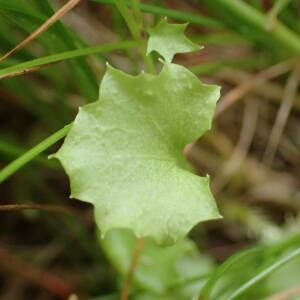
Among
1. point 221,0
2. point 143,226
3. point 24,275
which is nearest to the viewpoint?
point 143,226

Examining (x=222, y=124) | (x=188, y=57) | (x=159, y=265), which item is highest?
(x=188, y=57)

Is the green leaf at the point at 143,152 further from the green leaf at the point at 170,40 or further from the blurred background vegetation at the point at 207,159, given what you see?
the blurred background vegetation at the point at 207,159

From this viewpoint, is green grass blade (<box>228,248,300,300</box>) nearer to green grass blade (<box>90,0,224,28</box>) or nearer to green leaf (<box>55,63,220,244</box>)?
green leaf (<box>55,63,220,244</box>)

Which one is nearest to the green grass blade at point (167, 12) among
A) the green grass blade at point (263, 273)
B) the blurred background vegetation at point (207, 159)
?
the blurred background vegetation at point (207, 159)

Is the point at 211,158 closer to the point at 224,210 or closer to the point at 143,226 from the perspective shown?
the point at 224,210

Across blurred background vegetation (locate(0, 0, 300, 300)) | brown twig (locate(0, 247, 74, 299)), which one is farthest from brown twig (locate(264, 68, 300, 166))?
brown twig (locate(0, 247, 74, 299))

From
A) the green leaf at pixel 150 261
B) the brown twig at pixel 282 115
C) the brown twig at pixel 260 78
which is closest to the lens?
the green leaf at pixel 150 261

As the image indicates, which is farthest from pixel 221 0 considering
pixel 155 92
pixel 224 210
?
pixel 224 210

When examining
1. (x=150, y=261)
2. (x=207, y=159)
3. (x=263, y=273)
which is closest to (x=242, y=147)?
(x=207, y=159)
